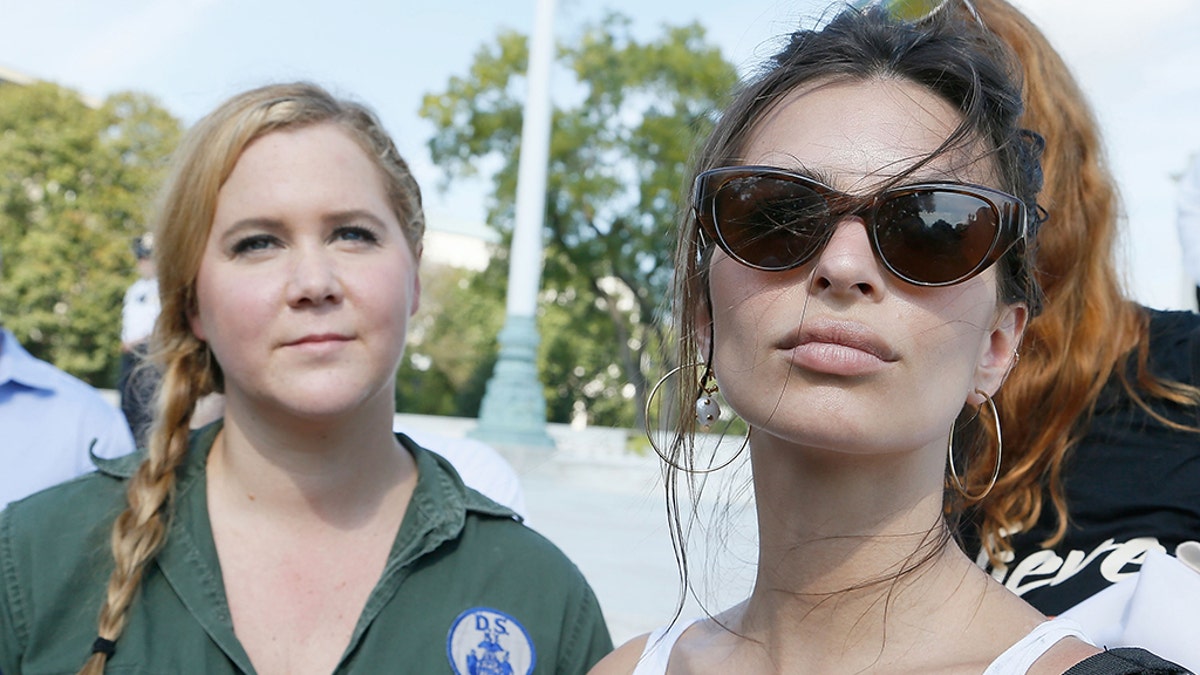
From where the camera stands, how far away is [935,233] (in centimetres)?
135

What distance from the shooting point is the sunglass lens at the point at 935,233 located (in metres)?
1.35

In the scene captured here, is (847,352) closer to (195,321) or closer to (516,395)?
(195,321)

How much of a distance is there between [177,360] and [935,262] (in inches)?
72.0

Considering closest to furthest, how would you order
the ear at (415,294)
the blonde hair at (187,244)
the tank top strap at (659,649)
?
the tank top strap at (659,649) < the blonde hair at (187,244) < the ear at (415,294)

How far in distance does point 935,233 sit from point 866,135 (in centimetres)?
17

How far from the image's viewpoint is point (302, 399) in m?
2.16

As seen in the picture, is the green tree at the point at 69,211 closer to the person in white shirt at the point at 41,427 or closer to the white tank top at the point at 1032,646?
the person in white shirt at the point at 41,427

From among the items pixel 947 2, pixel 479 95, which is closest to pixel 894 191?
pixel 947 2

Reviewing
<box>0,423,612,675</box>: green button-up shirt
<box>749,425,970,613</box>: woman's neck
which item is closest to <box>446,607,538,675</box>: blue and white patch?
<box>0,423,612,675</box>: green button-up shirt

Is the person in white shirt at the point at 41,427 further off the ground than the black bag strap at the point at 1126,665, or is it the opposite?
the black bag strap at the point at 1126,665

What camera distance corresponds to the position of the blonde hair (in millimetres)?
2148

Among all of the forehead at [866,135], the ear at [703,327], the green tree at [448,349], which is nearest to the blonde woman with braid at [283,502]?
the ear at [703,327]

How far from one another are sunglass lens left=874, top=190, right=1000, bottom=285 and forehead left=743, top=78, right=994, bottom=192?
44 mm

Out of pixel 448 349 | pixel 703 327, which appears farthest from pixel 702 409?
pixel 448 349
